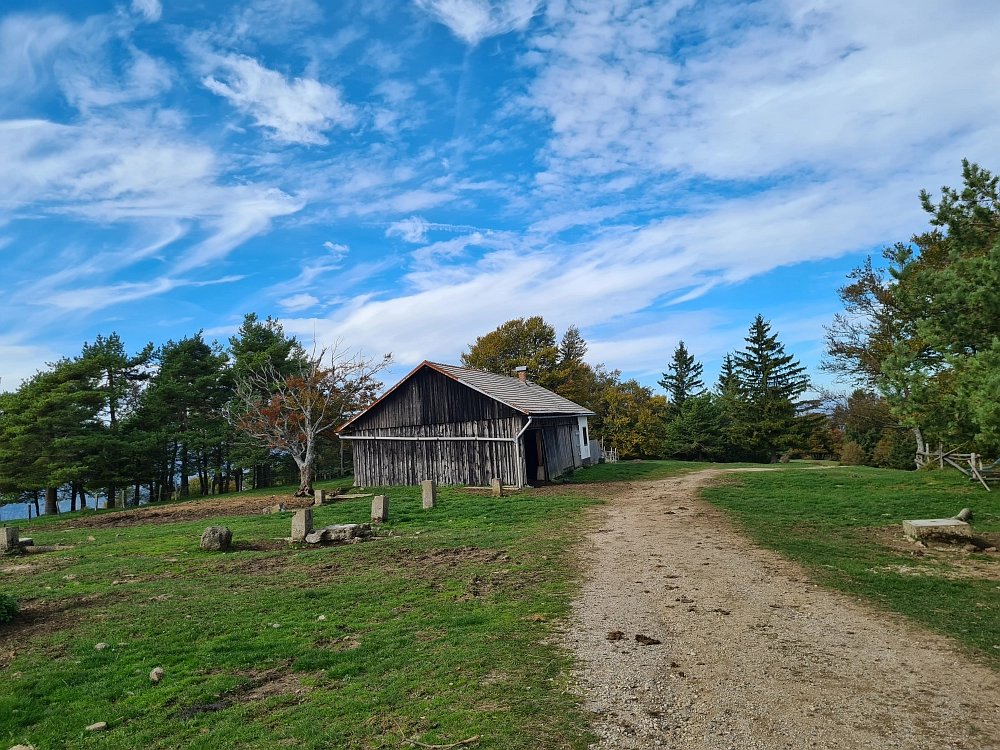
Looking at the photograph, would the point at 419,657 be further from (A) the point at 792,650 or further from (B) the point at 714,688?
(A) the point at 792,650

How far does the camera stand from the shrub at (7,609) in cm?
785

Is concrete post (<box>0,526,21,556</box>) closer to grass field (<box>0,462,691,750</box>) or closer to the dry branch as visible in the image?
grass field (<box>0,462,691,750</box>)

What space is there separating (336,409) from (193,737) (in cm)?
3092

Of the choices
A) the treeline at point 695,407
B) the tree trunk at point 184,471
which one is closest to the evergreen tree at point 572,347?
the treeline at point 695,407

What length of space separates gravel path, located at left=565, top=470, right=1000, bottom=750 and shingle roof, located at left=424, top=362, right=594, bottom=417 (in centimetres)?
1592

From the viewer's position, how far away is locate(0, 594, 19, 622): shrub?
7.85 metres

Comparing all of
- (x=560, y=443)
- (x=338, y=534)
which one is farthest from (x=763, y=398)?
(x=338, y=534)

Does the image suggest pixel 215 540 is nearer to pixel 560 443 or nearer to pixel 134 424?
pixel 560 443

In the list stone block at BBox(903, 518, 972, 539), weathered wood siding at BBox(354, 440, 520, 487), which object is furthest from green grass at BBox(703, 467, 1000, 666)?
weathered wood siding at BBox(354, 440, 520, 487)

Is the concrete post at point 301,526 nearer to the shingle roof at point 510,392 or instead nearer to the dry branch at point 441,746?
the dry branch at point 441,746

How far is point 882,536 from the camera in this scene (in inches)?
482

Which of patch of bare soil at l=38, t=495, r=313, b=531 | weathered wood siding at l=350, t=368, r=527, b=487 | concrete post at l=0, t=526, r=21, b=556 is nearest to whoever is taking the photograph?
concrete post at l=0, t=526, r=21, b=556

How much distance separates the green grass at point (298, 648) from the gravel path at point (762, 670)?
0.60 meters

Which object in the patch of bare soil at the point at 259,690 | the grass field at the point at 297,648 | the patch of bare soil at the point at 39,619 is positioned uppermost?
the patch of bare soil at the point at 39,619
